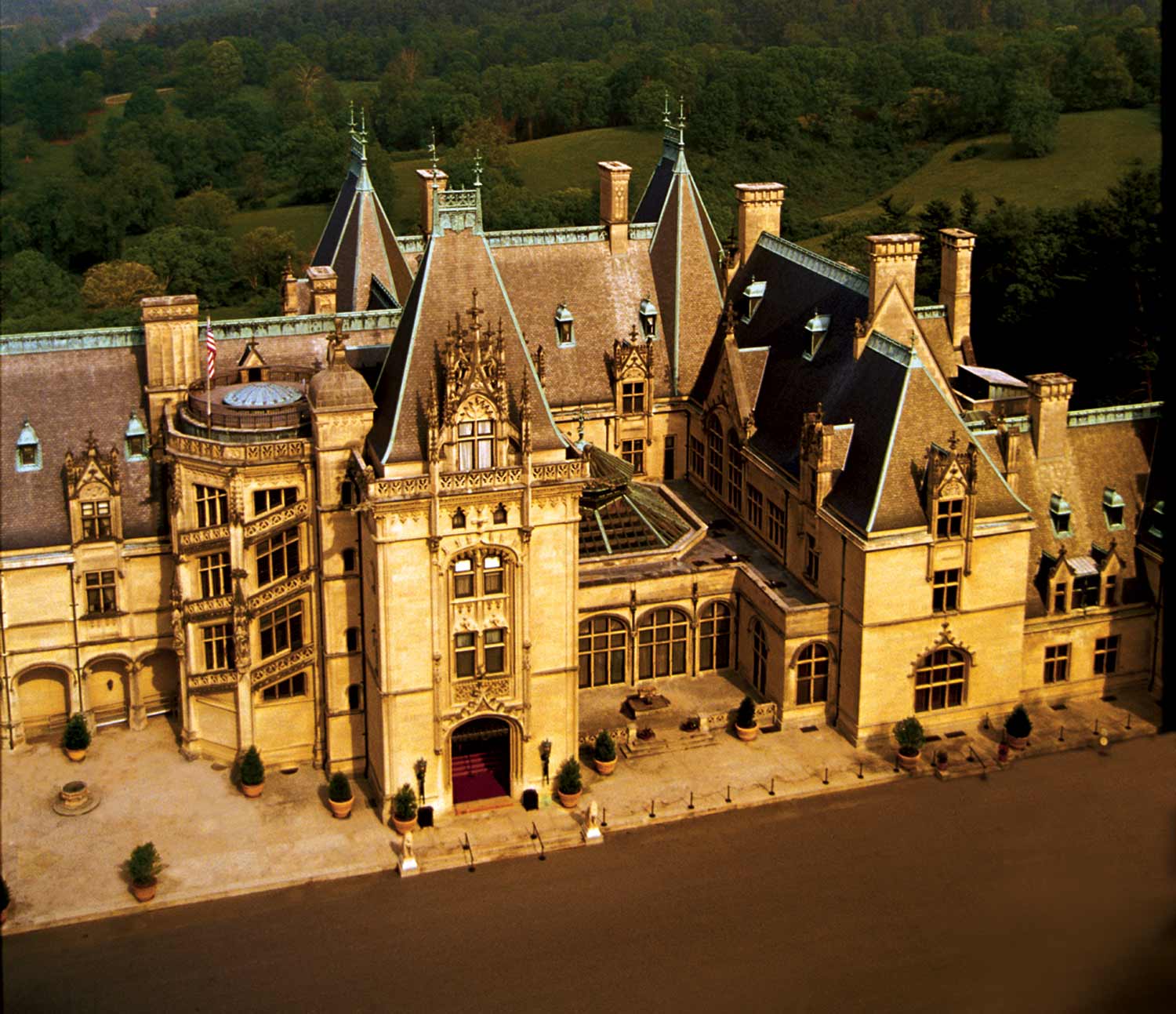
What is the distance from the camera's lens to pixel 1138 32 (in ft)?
427

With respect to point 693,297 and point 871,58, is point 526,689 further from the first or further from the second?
point 871,58

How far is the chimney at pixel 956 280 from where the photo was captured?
72688mm

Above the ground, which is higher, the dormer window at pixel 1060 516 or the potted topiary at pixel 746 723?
the dormer window at pixel 1060 516

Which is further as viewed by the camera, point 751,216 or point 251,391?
point 751,216

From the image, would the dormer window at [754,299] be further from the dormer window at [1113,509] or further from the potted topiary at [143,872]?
the potted topiary at [143,872]

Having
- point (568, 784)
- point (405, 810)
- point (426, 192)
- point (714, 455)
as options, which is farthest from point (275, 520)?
point (426, 192)

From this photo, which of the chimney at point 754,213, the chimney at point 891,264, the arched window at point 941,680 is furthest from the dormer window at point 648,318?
the arched window at point 941,680

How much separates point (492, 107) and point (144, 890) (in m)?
130

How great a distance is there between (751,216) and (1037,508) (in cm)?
2121

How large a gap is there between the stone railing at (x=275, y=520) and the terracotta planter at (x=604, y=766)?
14.7 m

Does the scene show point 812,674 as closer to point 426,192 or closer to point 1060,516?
point 1060,516

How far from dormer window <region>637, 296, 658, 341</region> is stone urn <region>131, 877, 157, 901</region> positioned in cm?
3469

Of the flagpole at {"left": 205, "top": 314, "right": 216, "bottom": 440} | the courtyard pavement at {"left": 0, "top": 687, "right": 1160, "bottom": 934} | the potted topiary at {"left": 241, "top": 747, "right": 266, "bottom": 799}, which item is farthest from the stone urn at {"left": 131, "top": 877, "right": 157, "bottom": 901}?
the flagpole at {"left": 205, "top": 314, "right": 216, "bottom": 440}

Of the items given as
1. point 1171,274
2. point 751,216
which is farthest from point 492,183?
point 1171,274
